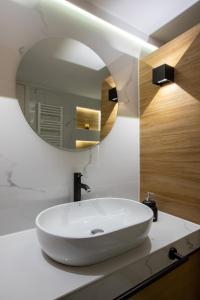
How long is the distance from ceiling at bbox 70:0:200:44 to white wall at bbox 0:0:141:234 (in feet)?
0.34

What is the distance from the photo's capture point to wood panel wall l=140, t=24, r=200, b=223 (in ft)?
3.93

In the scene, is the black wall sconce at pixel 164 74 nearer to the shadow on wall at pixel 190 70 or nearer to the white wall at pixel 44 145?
the shadow on wall at pixel 190 70

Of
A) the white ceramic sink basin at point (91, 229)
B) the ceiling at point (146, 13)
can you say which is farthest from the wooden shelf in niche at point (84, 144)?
the ceiling at point (146, 13)

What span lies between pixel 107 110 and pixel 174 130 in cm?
50

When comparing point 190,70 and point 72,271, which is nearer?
point 72,271

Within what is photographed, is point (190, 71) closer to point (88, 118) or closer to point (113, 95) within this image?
point (113, 95)

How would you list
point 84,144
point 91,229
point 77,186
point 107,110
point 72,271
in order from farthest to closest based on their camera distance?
point 107,110, point 84,144, point 77,186, point 91,229, point 72,271

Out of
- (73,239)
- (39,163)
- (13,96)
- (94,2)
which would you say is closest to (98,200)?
(39,163)

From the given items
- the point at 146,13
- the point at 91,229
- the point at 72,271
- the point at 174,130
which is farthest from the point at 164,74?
the point at 72,271

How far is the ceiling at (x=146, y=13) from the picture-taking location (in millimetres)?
1295

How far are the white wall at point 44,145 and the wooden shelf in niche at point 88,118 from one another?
143mm

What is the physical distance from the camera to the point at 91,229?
1.08 meters

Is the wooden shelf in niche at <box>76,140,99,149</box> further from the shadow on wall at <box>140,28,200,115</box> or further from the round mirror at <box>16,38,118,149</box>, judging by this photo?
the shadow on wall at <box>140,28,200,115</box>

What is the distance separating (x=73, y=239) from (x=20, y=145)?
597 millimetres
